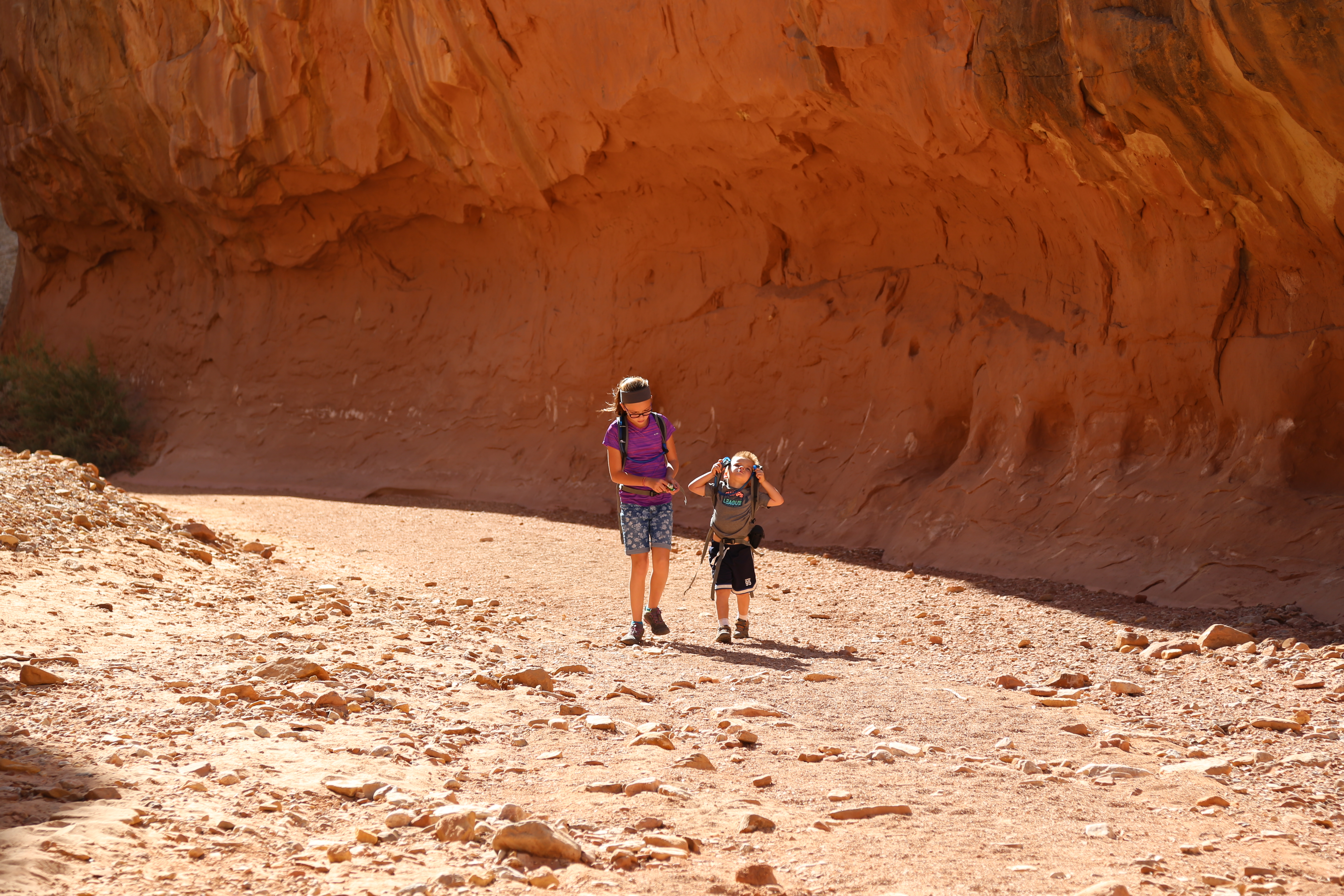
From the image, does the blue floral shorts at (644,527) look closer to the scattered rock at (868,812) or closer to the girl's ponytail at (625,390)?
the girl's ponytail at (625,390)

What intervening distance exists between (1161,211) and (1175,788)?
6046 mm

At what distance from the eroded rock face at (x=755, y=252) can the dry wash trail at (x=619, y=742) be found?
2.02m

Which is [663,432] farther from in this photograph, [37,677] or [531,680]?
[37,677]

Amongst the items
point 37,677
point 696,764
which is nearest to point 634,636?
point 696,764

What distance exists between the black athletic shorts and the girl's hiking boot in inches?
13.7

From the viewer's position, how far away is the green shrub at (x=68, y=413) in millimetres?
16922

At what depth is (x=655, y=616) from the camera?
257 inches

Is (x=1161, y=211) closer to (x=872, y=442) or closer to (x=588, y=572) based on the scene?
(x=872, y=442)

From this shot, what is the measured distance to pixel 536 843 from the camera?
115 inches

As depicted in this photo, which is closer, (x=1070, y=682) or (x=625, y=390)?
(x=1070, y=682)

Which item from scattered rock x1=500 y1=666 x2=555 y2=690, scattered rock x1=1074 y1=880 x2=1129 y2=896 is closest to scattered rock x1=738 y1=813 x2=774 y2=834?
scattered rock x1=1074 y1=880 x2=1129 y2=896

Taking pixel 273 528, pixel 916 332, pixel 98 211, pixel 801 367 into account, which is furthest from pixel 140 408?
pixel 916 332

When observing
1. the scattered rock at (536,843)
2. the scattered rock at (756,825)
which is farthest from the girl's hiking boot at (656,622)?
the scattered rock at (536,843)

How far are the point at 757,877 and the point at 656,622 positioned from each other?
3723mm
